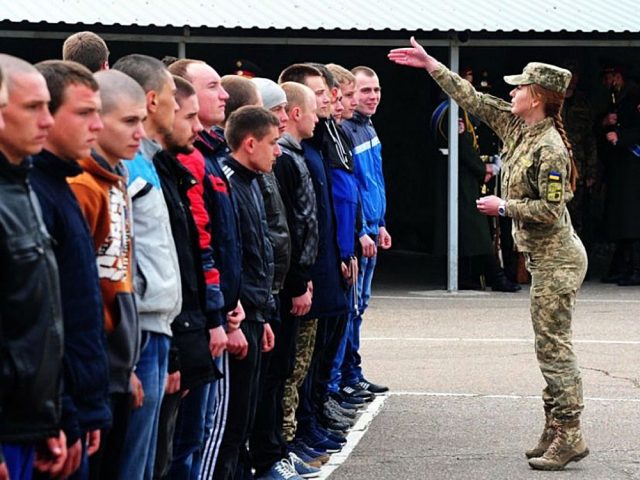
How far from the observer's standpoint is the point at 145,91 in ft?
17.9

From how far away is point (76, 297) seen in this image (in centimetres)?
445

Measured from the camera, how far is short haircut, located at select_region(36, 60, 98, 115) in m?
4.58

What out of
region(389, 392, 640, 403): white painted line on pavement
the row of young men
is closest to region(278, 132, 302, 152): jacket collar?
the row of young men

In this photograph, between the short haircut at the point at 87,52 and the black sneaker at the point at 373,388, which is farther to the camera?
the black sneaker at the point at 373,388

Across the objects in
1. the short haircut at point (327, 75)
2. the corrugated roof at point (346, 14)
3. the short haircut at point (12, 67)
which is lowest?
the corrugated roof at point (346, 14)

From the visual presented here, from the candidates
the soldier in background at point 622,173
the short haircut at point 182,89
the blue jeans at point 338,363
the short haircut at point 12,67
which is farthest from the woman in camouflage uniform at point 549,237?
the soldier in background at point 622,173

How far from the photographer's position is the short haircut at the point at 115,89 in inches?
198

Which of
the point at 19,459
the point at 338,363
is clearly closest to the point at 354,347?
the point at 338,363

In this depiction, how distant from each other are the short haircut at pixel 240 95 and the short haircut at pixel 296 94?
0.80 metres

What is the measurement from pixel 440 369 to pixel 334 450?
128 inches

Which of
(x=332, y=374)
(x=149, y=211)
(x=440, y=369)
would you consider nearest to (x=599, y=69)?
(x=440, y=369)

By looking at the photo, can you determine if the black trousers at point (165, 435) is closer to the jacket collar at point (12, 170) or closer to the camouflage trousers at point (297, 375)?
the jacket collar at point (12, 170)

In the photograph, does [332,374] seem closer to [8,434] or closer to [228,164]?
[228,164]

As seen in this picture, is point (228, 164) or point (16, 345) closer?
point (16, 345)
